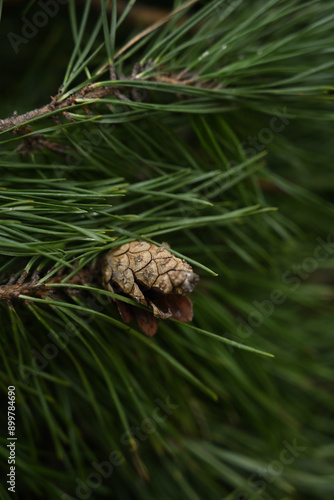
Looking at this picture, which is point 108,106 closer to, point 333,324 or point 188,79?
point 188,79

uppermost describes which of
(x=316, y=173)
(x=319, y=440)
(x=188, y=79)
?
(x=188, y=79)

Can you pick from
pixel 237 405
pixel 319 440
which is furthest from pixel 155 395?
pixel 319 440

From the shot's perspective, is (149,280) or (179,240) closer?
(149,280)

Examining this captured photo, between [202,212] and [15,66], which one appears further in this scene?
[15,66]

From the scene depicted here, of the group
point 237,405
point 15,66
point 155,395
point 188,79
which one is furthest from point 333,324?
point 15,66

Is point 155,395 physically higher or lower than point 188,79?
lower

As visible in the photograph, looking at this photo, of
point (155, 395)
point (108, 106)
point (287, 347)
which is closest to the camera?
point (108, 106)

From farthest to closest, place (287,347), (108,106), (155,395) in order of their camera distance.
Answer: (287,347), (155,395), (108,106)
